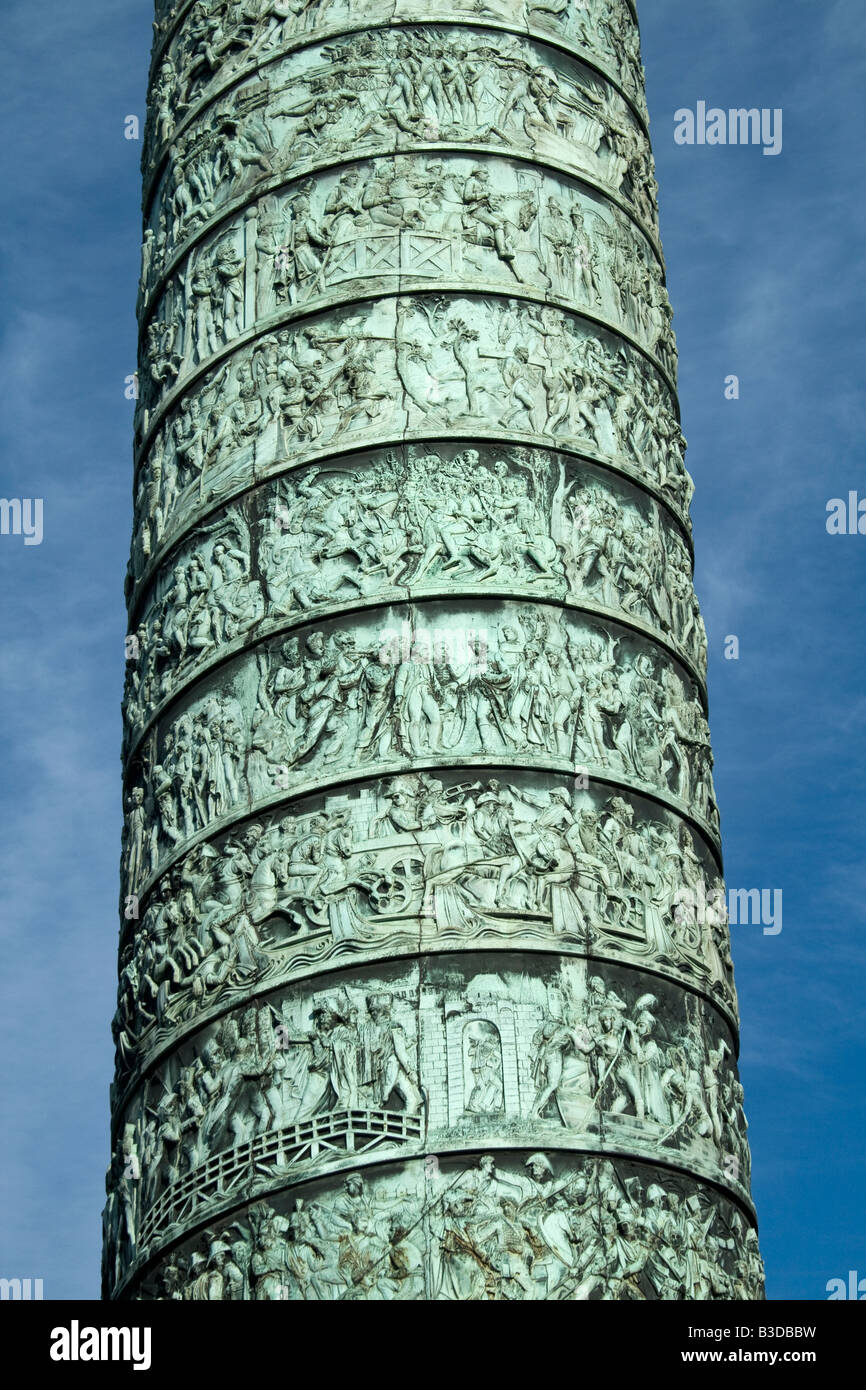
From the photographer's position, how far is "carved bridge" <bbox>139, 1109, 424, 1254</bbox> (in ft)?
24.3

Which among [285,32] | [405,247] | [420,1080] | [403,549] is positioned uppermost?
[285,32]

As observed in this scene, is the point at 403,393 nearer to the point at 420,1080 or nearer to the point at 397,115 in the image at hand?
the point at 397,115

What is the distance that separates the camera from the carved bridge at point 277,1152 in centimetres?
742

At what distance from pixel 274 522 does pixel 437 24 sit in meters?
2.32

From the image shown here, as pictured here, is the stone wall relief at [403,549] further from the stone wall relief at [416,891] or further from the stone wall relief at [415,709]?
the stone wall relief at [416,891]

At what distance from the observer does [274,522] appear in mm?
→ 8680

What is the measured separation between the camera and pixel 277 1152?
7.53 m

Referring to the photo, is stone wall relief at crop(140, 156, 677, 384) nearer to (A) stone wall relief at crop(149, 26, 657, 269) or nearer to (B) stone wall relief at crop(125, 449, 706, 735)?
(A) stone wall relief at crop(149, 26, 657, 269)

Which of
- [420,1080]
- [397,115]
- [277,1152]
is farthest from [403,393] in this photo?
[277,1152]

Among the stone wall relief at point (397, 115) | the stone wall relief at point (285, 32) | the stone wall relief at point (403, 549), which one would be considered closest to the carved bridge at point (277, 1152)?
the stone wall relief at point (403, 549)

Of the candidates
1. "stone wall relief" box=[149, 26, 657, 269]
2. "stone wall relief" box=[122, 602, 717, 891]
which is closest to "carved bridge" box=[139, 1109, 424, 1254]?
"stone wall relief" box=[122, 602, 717, 891]

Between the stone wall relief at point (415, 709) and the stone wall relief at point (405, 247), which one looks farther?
the stone wall relief at point (405, 247)

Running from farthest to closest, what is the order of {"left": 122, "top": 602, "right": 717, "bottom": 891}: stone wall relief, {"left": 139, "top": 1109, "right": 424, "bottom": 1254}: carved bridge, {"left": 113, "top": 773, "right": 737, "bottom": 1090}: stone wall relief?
{"left": 122, "top": 602, "right": 717, "bottom": 891}: stone wall relief, {"left": 113, "top": 773, "right": 737, "bottom": 1090}: stone wall relief, {"left": 139, "top": 1109, "right": 424, "bottom": 1254}: carved bridge
